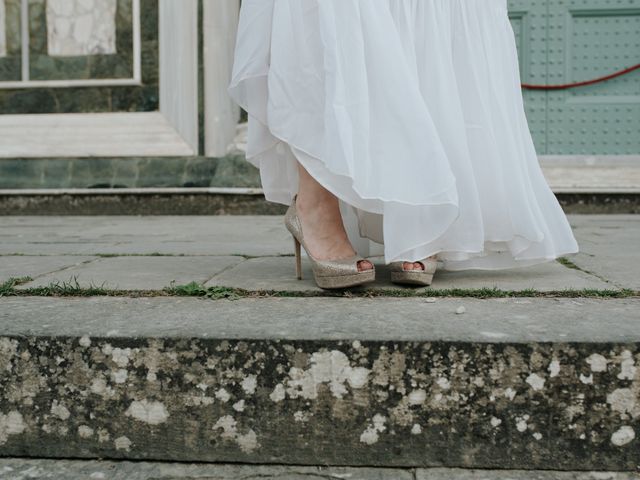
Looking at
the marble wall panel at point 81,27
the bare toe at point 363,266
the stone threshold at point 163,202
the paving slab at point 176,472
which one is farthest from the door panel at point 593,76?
the paving slab at point 176,472

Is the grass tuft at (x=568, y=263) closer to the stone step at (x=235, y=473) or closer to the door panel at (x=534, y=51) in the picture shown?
the stone step at (x=235, y=473)

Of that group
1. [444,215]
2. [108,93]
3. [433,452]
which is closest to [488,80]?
[444,215]

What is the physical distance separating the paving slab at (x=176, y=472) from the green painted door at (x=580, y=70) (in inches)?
158

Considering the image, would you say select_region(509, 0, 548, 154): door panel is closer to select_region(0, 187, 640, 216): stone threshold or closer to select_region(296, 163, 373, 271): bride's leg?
select_region(0, 187, 640, 216): stone threshold

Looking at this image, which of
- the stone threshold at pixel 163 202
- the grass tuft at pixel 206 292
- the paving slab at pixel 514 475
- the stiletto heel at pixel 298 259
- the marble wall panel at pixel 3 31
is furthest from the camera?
the marble wall panel at pixel 3 31

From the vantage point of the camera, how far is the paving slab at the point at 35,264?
1742 mm

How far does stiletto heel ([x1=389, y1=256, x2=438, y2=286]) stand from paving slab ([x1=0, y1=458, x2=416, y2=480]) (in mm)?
526

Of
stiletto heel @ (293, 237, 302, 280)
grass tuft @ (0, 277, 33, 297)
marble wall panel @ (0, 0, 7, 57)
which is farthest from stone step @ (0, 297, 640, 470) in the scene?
marble wall panel @ (0, 0, 7, 57)

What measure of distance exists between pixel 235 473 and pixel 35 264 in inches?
46.9

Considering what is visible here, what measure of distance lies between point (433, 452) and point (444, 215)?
59 cm

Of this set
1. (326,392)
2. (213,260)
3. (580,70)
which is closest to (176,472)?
(326,392)

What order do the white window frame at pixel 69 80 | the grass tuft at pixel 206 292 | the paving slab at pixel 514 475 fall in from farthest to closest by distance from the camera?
the white window frame at pixel 69 80
the grass tuft at pixel 206 292
the paving slab at pixel 514 475

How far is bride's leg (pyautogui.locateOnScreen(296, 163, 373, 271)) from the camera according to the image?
152 cm

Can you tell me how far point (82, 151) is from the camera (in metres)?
4.52
